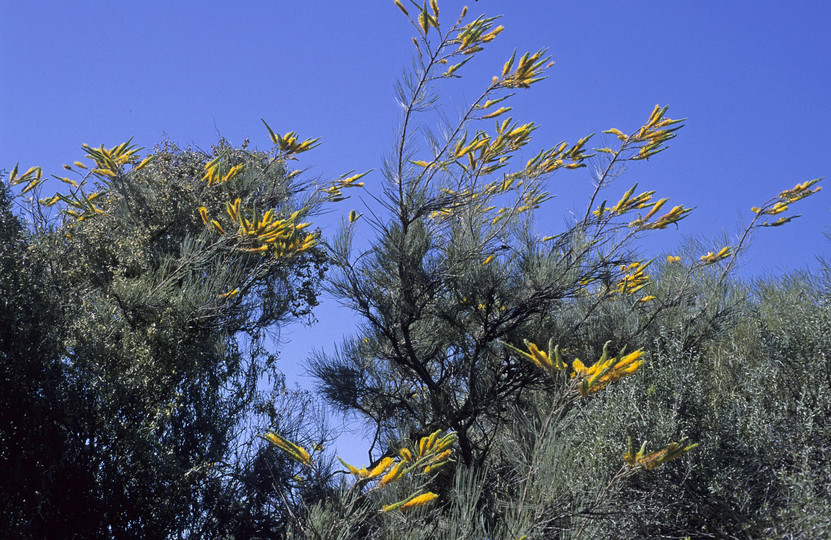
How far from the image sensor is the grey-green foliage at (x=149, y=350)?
470cm

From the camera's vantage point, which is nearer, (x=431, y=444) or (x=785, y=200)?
(x=431, y=444)

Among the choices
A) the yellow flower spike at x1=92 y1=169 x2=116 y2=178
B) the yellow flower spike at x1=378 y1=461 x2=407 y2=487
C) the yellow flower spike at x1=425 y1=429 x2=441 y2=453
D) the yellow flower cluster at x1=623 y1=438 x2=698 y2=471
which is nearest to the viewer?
the yellow flower spike at x1=378 y1=461 x2=407 y2=487

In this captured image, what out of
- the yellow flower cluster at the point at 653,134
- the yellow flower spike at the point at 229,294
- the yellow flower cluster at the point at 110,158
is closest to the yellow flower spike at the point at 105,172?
the yellow flower cluster at the point at 110,158

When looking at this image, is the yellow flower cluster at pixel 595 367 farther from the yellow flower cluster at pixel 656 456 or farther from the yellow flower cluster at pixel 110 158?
the yellow flower cluster at pixel 110 158

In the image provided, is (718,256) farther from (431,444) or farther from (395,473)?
(395,473)

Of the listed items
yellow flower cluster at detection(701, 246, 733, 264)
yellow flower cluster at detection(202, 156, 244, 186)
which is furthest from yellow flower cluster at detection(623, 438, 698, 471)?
yellow flower cluster at detection(202, 156, 244, 186)

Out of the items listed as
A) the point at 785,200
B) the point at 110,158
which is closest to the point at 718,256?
the point at 785,200

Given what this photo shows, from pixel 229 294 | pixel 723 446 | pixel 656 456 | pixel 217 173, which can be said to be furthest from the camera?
pixel 217 173

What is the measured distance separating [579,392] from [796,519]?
1.93 m

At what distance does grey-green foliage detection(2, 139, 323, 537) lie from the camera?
185 inches

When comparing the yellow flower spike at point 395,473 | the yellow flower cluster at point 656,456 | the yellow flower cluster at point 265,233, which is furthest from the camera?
the yellow flower cluster at point 265,233

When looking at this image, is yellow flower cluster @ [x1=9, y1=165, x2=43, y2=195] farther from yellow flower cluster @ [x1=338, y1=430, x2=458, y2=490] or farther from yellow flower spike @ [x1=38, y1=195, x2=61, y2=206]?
yellow flower cluster @ [x1=338, y1=430, x2=458, y2=490]

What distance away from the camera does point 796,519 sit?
13.0 ft

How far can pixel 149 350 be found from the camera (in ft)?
17.1
